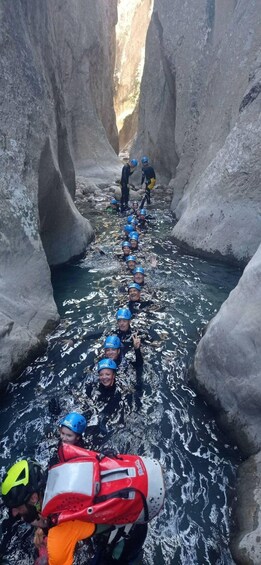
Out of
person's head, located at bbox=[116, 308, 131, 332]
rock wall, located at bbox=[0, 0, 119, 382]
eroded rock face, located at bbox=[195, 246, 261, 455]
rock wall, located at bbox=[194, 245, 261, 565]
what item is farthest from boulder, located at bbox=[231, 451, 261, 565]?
rock wall, located at bbox=[0, 0, 119, 382]

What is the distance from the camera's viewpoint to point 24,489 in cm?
455

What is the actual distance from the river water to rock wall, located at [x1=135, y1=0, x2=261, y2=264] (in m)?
2.46

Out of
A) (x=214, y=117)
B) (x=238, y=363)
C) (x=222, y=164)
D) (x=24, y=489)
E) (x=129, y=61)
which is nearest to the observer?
(x=24, y=489)

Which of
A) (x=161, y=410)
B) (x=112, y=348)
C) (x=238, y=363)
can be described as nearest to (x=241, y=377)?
(x=238, y=363)

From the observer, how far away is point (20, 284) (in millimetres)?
10258

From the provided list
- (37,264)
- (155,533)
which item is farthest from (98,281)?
(155,533)

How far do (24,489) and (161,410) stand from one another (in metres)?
3.70

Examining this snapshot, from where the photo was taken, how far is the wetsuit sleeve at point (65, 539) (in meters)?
3.95

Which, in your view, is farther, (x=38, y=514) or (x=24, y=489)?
(x=38, y=514)

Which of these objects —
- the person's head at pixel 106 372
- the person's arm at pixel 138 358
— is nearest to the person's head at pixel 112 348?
the person's arm at pixel 138 358

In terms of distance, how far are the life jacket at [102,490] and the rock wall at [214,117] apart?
1114 centimetres

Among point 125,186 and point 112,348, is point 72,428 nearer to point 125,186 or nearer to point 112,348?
point 112,348

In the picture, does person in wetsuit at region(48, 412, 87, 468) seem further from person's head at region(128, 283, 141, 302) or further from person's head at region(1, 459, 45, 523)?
person's head at region(128, 283, 141, 302)

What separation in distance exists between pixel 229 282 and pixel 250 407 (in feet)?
24.1
